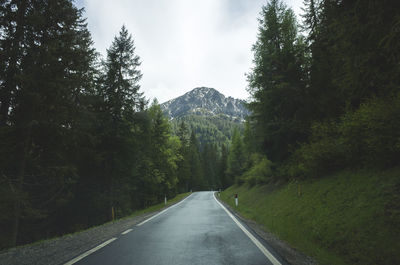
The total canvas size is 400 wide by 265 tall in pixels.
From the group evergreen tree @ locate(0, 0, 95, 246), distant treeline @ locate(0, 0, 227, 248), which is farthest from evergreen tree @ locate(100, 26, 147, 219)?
evergreen tree @ locate(0, 0, 95, 246)

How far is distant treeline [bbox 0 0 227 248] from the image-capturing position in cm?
954

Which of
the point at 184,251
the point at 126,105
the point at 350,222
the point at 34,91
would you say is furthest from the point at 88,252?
the point at 126,105

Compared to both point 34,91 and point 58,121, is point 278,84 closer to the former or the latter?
point 58,121

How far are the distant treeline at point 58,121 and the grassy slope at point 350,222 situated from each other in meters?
10.5

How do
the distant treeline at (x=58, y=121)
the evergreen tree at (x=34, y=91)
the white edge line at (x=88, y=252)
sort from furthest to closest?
the distant treeline at (x=58, y=121) < the evergreen tree at (x=34, y=91) < the white edge line at (x=88, y=252)

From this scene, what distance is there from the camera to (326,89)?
496 inches

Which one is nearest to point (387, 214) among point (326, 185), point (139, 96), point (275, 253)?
point (275, 253)

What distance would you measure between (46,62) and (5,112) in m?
2.88

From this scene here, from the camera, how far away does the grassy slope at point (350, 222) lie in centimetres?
420

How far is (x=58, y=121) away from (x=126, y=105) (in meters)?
6.76

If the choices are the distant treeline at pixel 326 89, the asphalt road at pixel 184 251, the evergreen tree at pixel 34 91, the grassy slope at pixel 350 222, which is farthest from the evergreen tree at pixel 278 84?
the evergreen tree at pixel 34 91

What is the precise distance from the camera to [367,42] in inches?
233

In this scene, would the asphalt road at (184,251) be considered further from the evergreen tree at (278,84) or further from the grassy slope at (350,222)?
the evergreen tree at (278,84)

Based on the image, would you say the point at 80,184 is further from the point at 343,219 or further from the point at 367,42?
the point at 367,42
